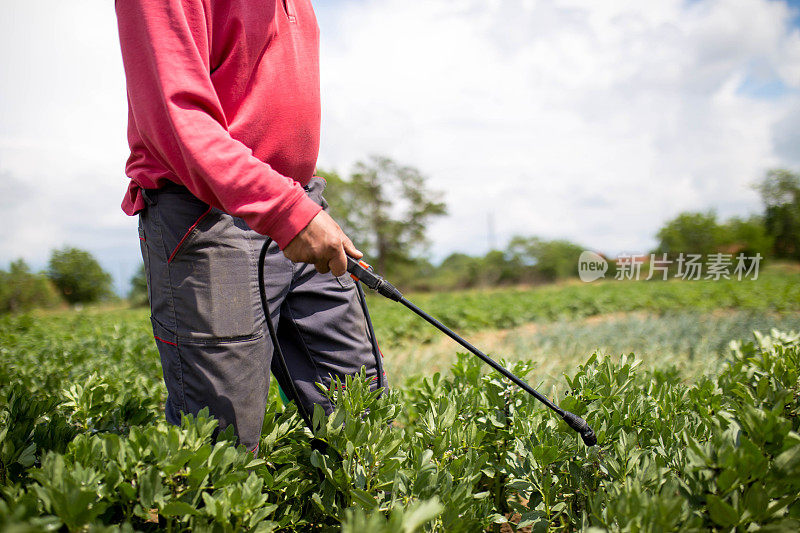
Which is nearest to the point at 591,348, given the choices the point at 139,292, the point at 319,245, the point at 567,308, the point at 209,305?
the point at 319,245

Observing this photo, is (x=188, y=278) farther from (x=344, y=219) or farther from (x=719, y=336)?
(x=344, y=219)

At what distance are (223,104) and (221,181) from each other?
0.37m

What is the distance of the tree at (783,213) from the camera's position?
34.9 meters

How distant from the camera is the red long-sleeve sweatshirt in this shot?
124 cm

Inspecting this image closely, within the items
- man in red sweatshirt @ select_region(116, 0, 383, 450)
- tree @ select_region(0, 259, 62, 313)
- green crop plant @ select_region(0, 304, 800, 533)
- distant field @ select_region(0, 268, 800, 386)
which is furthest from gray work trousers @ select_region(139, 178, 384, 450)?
tree @ select_region(0, 259, 62, 313)

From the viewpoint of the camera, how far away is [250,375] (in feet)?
4.69

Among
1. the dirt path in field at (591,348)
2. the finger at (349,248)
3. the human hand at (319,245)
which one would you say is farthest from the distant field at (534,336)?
the human hand at (319,245)

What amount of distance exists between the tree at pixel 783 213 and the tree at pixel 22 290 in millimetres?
50849

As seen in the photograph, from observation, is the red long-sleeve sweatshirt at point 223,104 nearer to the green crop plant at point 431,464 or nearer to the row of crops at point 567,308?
the green crop plant at point 431,464

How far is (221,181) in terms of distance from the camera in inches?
48.4

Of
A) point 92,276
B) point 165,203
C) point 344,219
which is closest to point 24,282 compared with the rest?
point 92,276

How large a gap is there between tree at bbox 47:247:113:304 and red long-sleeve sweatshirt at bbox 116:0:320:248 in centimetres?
4224

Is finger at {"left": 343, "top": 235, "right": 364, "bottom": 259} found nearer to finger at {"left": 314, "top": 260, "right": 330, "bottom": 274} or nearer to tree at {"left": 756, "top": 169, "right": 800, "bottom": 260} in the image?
finger at {"left": 314, "top": 260, "right": 330, "bottom": 274}

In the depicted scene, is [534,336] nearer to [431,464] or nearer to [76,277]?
[431,464]
